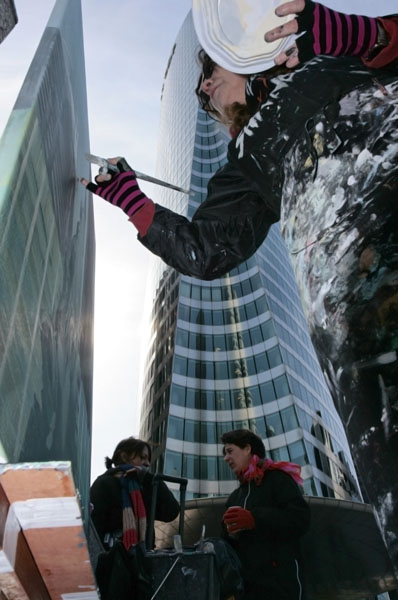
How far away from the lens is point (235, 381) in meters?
34.4

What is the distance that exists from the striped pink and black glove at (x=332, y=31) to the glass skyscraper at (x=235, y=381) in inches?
1040

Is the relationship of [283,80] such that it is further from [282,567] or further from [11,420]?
[282,567]

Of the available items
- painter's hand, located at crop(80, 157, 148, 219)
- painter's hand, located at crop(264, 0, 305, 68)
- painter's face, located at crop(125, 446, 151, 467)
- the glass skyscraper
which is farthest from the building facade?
the glass skyscraper

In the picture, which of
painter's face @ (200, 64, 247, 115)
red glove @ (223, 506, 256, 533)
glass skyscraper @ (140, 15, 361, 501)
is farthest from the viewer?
glass skyscraper @ (140, 15, 361, 501)

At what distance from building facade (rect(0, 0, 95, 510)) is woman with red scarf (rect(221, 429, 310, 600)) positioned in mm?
983

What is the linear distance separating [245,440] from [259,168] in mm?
2131

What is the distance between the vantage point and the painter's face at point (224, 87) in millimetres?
2031

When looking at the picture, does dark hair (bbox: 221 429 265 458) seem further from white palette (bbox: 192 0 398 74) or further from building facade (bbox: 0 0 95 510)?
white palette (bbox: 192 0 398 74)

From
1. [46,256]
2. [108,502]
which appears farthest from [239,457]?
[46,256]

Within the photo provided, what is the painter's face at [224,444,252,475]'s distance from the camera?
3.24 meters

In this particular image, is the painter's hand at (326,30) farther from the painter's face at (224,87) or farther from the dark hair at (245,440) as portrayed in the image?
the dark hair at (245,440)

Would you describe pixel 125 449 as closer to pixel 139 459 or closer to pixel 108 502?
pixel 139 459

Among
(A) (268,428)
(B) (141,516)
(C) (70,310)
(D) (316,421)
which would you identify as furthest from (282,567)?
(D) (316,421)

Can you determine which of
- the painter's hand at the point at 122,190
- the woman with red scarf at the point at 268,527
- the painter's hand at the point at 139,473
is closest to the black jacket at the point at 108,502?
the painter's hand at the point at 139,473
